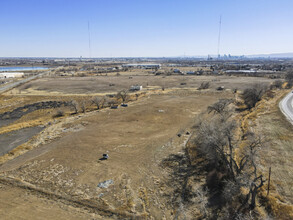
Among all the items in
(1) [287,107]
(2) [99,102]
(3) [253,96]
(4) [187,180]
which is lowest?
(4) [187,180]

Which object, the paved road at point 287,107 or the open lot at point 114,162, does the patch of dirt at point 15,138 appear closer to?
the open lot at point 114,162

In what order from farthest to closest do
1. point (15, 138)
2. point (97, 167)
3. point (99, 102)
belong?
point (99, 102), point (15, 138), point (97, 167)

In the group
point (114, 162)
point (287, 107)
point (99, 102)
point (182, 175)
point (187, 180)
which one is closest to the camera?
point (187, 180)

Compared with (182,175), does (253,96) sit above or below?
above

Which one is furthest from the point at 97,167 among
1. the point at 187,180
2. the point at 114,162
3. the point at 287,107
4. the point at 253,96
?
the point at 287,107

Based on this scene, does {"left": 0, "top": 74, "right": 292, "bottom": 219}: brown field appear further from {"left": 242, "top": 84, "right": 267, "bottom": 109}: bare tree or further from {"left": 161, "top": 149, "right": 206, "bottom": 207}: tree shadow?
{"left": 242, "top": 84, "right": 267, "bottom": 109}: bare tree

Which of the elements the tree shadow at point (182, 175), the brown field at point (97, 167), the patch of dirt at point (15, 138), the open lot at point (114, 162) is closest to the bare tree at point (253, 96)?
the brown field at point (97, 167)

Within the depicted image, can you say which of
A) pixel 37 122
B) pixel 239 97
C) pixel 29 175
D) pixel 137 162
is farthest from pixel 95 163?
pixel 239 97

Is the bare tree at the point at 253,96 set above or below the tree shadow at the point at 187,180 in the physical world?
above

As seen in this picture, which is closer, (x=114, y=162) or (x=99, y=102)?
(x=114, y=162)

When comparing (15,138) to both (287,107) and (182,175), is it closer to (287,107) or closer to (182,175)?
(182,175)

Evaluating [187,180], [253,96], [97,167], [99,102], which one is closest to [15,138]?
[97,167]
